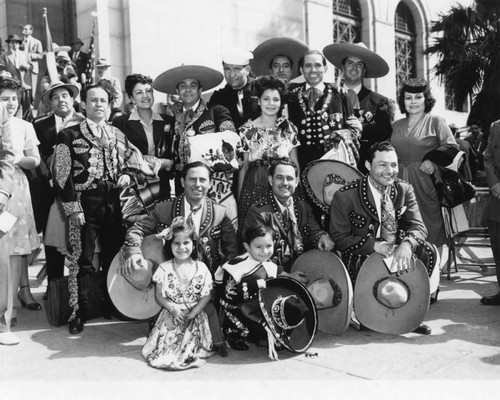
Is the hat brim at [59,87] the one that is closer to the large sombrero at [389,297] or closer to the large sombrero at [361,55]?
the large sombrero at [361,55]

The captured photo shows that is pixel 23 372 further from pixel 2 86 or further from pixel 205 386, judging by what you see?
pixel 2 86

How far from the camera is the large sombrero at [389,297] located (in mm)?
3934

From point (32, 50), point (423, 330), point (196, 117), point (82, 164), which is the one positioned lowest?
point (423, 330)

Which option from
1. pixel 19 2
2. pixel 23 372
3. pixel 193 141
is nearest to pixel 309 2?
pixel 19 2

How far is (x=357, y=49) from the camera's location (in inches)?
214

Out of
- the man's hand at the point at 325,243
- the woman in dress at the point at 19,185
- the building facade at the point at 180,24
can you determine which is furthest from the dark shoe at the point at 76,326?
the building facade at the point at 180,24

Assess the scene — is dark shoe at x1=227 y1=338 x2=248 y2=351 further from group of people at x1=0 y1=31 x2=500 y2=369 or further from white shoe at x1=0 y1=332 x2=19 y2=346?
white shoe at x1=0 y1=332 x2=19 y2=346

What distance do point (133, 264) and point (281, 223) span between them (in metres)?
1.12

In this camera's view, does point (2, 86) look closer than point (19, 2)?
Yes

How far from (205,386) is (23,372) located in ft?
3.83

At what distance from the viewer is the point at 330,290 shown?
12.9ft

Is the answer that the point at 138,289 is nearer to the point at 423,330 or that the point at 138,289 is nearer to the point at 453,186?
the point at 423,330

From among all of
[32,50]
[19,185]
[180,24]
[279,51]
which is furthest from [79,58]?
[19,185]

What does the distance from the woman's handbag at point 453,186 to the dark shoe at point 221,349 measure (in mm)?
2460
